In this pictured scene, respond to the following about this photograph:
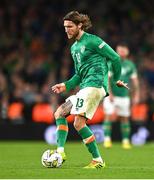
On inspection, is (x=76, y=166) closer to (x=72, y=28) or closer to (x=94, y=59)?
(x=94, y=59)

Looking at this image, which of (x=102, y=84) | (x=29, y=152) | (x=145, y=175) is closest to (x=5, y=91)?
(x=29, y=152)

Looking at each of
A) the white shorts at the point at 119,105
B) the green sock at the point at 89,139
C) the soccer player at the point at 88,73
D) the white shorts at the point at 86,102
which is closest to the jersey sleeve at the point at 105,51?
the soccer player at the point at 88,73

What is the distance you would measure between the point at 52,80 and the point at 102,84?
34.8 ft

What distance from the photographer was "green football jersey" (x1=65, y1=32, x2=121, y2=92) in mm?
10000

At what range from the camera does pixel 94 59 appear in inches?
397

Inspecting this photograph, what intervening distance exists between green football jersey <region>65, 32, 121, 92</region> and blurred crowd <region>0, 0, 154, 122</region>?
30.3ft

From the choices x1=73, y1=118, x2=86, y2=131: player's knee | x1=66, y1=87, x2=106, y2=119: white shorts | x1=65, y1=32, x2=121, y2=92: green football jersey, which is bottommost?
x1=73, y1=118, x2=86, y2=131: player's knee

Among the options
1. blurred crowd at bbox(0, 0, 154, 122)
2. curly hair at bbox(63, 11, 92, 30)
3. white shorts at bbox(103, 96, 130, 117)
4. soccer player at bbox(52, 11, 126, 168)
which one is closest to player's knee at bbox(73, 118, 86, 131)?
soccer player at bbox(52, 11, 126, 168)

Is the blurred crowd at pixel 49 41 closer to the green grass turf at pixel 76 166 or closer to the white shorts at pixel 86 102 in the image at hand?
the green grass turf at pixel 76 166

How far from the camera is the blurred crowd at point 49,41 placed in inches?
796

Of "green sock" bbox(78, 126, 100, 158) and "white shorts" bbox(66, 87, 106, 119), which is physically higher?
"white shorts" bbox(66, 87, 106, 119)

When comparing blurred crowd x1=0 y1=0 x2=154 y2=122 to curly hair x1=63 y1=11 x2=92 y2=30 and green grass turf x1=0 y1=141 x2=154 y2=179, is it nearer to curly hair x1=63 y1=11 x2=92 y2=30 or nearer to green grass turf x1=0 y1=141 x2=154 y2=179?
green grass turf x1=0 y1=141 x2=154 y2=179

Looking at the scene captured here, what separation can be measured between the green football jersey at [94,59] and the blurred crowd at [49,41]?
9.22 m

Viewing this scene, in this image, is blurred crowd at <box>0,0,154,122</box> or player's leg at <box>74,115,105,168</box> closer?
player's leg at <box>74,115,105,168</box>
